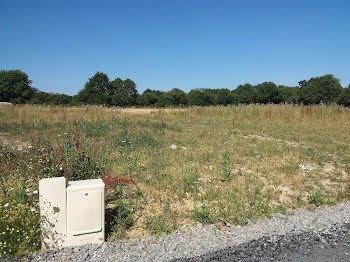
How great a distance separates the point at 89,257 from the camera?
3.04 meters

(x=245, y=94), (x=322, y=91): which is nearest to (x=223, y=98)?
(x=245, y=94)

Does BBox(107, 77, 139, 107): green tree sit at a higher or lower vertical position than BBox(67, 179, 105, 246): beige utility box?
higher

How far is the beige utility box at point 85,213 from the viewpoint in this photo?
3174 mm

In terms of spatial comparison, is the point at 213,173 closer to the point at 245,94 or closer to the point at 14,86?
the point at 14,86

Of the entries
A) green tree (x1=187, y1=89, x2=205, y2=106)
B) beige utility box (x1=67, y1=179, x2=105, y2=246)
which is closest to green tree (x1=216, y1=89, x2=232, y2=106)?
green tree (x1=187, y1=89, x2=205, y2=106)

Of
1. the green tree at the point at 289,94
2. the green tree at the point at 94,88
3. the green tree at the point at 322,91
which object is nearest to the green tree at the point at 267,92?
the green tree at the point at 289,94

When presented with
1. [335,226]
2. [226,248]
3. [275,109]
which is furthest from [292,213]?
[275,109]

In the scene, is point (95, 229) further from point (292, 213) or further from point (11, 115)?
point (11, 115)

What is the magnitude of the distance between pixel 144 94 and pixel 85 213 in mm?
53716

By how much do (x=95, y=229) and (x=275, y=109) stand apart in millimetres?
17257

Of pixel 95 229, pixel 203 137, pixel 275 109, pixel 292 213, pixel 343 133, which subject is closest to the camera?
pixel 95 229

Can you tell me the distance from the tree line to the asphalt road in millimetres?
46417

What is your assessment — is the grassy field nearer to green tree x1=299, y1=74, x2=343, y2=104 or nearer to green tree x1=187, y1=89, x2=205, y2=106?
green tree x1=187, y1=89, x2=205, y2=106

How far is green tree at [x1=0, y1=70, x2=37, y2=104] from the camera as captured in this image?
51031mm
